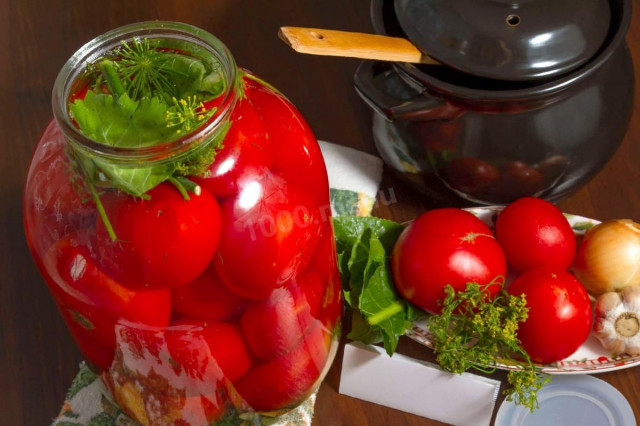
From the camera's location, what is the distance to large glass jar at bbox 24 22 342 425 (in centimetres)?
48

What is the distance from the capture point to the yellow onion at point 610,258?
0.72m

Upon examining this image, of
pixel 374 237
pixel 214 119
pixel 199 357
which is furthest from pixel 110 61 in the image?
pixel 374 237

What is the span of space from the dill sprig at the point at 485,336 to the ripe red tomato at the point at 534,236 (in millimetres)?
56

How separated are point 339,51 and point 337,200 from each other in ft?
0.65

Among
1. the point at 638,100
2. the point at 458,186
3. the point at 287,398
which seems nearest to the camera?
the point at 287,398

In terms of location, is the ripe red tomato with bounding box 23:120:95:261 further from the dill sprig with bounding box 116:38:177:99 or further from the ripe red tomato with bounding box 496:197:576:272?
the ripe red tomato with bounding box 496:197:576:272

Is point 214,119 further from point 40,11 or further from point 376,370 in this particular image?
point 40,11

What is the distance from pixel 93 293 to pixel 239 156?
0.14 m

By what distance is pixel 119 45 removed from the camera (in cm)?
53

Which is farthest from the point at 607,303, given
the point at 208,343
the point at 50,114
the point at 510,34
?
the point at 50,114

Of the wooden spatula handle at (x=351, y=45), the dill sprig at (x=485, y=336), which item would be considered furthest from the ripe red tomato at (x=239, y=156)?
the dill sprig at (x=485, y=336)

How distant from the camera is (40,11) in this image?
1019 mm

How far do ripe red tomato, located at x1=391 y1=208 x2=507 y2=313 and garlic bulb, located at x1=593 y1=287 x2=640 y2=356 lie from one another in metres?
0.09

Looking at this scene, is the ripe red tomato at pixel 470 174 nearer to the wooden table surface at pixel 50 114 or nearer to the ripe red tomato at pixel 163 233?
the wooden table surface at pixel 50 114
